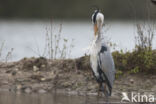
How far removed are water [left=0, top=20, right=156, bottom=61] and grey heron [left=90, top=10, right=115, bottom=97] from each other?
1160 centimetres

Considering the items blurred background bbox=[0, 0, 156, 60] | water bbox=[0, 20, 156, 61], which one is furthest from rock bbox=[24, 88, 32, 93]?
blurred background bbox=[0, 0, 156, 60]

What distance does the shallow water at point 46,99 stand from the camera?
9766 millimetres

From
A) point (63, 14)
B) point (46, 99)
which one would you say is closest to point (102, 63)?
point (46, 99)

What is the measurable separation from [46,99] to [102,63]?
4.35 ft

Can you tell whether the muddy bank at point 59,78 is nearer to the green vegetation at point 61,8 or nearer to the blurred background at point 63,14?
the blurred background at point 63,14

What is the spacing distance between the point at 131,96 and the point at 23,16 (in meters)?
33.0

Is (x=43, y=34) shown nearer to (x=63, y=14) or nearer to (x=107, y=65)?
(x=63, y=14)

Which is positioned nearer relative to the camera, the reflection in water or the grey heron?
the reflection in water

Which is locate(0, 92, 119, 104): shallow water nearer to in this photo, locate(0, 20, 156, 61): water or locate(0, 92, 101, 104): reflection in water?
locate(0, 92, 101, 104): reflection in water

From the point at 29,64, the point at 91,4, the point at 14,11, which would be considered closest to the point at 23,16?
the point at 14,11

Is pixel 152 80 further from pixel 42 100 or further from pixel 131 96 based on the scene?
pixel 42 100

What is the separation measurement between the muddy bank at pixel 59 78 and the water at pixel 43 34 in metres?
9.89

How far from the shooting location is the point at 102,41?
1052cm

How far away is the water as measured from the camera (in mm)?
26484
